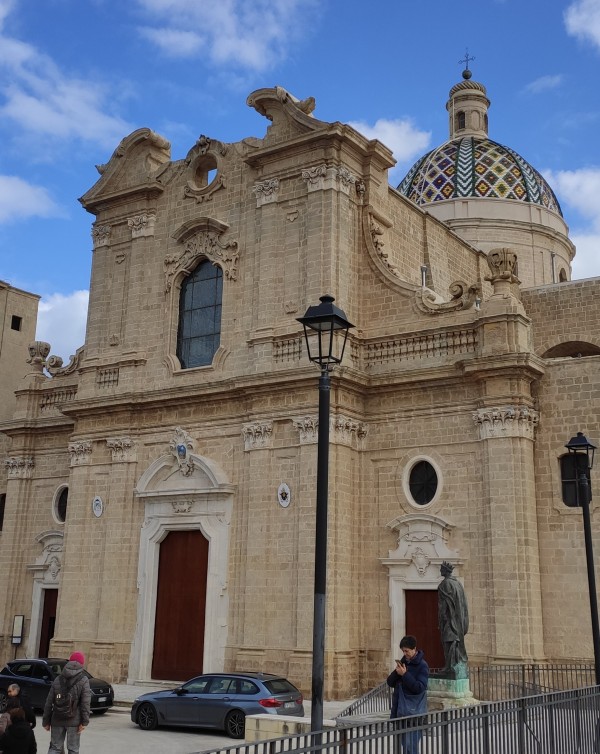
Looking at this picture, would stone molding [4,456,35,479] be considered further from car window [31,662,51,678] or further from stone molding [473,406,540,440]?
stone molding [473,406,540,440]

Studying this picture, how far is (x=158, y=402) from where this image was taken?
2597 centimetres

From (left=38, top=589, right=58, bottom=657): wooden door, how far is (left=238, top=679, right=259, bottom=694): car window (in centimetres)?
1322

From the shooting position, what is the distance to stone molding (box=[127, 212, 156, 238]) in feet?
92.6

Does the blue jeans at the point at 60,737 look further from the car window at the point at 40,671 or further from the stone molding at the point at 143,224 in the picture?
the stone molding at the point at 143,224

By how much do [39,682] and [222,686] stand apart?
493cm

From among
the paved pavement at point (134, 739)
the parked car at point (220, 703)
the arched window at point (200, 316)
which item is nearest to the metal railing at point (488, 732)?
the paved pavement at point (134, 739)

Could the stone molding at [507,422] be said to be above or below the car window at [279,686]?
above

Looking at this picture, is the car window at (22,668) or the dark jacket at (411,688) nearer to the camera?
the dark jacket at (411,688)

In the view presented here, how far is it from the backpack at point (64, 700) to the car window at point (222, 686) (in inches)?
221

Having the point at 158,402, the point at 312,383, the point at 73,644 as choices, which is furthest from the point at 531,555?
the point at 73,644

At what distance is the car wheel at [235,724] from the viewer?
1597 cm

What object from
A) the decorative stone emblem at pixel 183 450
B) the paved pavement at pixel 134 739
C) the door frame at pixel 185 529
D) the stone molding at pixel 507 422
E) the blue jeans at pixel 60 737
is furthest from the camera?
the decorative stone emblem at pixel 183 450

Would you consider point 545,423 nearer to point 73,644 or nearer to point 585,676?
point 585,676

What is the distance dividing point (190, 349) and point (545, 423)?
10.6m
